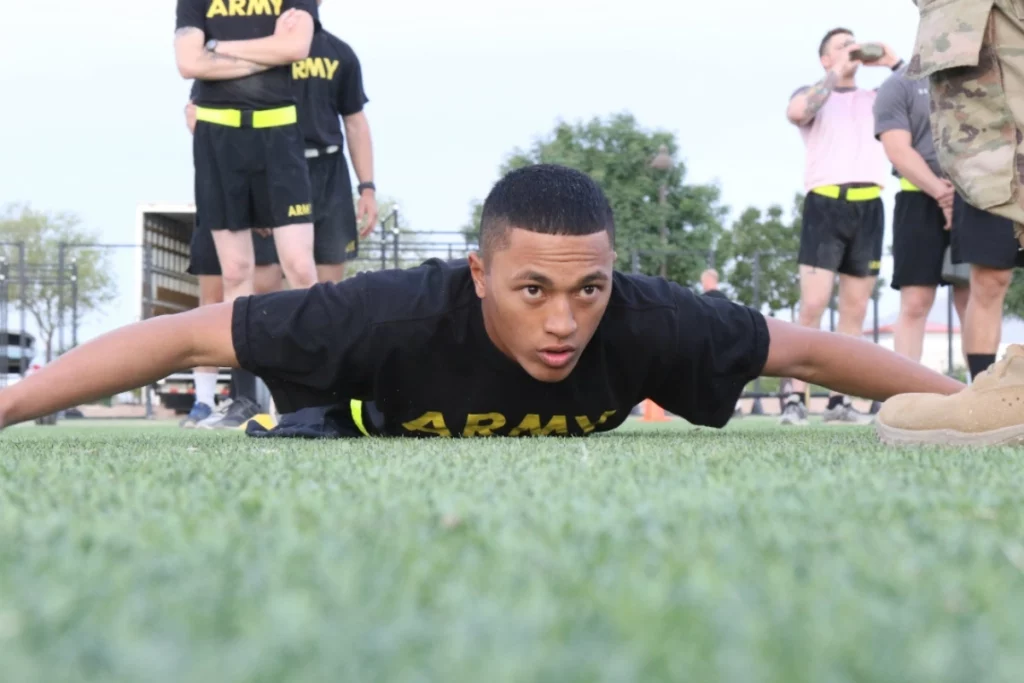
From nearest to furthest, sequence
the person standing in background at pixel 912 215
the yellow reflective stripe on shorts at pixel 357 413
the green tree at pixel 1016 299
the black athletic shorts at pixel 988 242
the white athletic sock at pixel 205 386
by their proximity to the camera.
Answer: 1. the yellow reflective stripe on shorts at pixel 357 413
2. the black athletic shorts at pixel 988 242
3. the person standing in background at pixel 912 215
4. the white athletic sock at pixel 205 386
5. the green tree at pixel 1016 299

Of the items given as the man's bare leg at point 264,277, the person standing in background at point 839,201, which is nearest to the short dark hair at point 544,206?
the man's bare leg at point 264,277

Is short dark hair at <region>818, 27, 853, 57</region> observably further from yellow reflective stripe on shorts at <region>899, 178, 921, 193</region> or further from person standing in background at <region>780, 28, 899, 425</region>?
yellow reflective stripe on shorts at <region>899, 178, 921, 193</region>

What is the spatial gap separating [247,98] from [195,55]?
1.03 feet

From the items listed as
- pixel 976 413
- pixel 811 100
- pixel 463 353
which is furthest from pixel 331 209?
pixel 976 413

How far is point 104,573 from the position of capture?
92 centimetres

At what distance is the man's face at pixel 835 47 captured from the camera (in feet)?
23.7

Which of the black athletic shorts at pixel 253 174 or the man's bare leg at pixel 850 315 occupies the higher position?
the black athletic shorts at pixel 253 174

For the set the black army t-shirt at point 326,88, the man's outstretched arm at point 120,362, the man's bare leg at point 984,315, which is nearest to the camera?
the man's outstretched arm at point 120,362

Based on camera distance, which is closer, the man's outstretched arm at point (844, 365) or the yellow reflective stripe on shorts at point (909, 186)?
the man's outstretched arm at point (844, 365)

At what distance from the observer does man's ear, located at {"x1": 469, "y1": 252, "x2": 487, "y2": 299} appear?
302 cm

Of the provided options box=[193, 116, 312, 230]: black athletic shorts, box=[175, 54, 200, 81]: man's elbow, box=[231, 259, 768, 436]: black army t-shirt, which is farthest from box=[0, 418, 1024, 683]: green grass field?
box=[175, 54, 200, 81]: man's elbow

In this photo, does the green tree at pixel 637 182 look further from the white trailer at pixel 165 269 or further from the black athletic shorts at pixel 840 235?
the black athletic shorts at pixel 840 235

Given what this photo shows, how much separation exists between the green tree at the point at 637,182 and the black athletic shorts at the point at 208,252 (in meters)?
34.4

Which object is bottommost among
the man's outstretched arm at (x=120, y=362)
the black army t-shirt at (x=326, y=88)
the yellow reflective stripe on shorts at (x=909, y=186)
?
the man's outstretched arm at (x=120, y=362)
